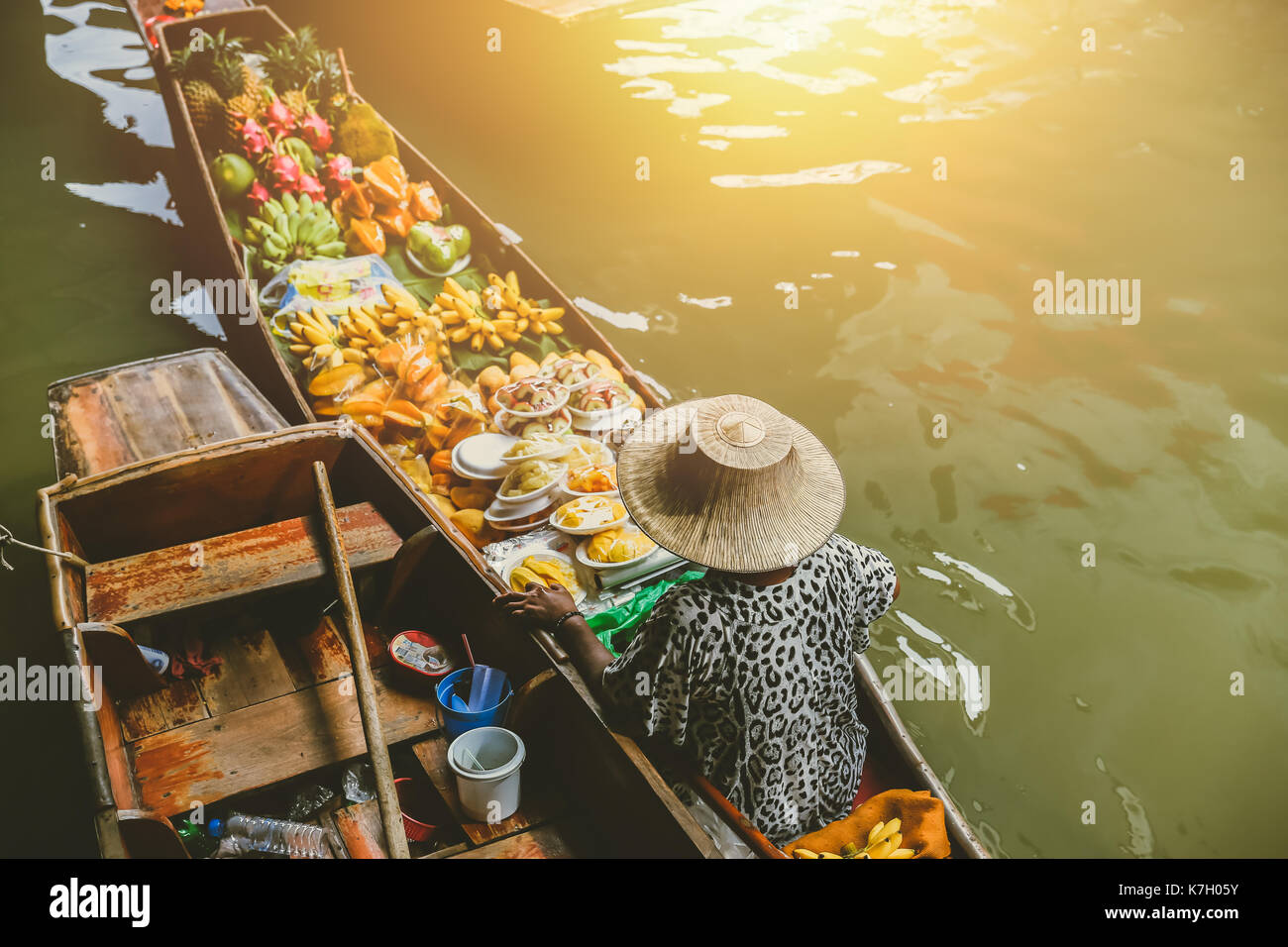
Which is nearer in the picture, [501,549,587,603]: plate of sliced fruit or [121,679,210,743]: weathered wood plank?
[121,679,210,743]: weathered wood plank

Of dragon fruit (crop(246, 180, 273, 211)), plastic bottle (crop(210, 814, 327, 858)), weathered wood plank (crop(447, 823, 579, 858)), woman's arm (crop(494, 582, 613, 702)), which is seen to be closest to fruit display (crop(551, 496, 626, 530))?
woman's arm (crop(494, 582, 613, 702))

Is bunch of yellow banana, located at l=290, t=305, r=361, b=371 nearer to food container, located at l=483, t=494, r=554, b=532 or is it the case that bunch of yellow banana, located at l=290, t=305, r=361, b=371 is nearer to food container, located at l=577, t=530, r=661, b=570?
food container, located at l=483, t=494, r=554, b=532

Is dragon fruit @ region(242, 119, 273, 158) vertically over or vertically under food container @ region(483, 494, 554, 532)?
over

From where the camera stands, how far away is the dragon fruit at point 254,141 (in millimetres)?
6102

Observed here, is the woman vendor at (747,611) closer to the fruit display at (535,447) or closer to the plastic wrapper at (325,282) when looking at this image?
the fruit display at (535,447)

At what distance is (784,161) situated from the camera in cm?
935

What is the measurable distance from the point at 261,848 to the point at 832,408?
4.71 metres

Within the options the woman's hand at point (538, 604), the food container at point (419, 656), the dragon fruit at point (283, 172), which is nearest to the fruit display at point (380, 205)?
the dragon fruit at point (283, 172)

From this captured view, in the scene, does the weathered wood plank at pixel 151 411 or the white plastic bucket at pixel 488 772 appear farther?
the weathered wood plank at pixel 151 411

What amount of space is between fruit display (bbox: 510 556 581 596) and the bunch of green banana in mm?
3085

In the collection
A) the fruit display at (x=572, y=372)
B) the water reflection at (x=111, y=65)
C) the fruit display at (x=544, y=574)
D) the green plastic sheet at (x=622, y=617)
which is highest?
the water reflection at (x=111, y=65)

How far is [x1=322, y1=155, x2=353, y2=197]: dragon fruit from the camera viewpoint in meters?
6.24

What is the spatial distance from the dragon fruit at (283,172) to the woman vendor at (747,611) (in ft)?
15.2
